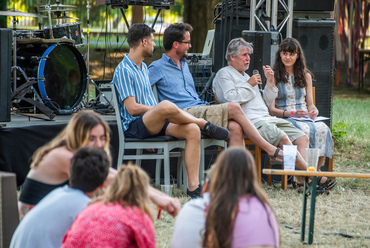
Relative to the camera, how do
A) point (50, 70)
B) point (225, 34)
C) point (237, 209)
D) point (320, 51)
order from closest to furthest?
point (237, 209) < point (320, 51) < point (225, 34) < point (50, 70)

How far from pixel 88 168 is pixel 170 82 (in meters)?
2.66

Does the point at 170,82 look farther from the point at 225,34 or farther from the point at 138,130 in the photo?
the point at 225,34

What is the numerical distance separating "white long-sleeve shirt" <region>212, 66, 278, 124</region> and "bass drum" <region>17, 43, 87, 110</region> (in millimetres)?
2071

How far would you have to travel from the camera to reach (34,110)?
5965mm

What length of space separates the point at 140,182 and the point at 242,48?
9.39 ft

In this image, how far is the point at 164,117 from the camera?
4.03 metres

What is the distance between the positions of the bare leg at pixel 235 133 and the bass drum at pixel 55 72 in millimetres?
2316

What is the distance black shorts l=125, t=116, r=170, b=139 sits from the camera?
4113 mm

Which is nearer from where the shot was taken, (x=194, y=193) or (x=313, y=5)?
(x=194, y=193)

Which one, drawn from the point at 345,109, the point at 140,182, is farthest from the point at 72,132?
the point at 345,109

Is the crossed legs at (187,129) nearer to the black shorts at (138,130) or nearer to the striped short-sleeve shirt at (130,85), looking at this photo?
the black shorts at (138,130)

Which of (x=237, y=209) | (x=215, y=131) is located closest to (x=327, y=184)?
(x=215, y=131)

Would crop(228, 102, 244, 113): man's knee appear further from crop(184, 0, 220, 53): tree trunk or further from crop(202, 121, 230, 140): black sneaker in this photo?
crop(184, 0, 220, 53): tree trunk

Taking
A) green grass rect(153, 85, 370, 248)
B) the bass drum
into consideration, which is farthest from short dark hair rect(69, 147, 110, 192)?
the bass drum
